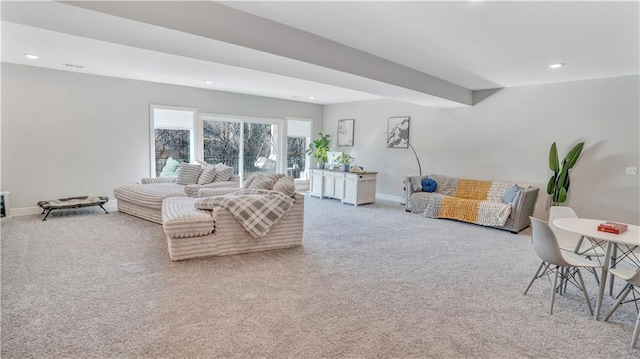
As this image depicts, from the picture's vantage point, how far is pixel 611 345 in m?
2.25

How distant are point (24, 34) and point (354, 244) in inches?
174

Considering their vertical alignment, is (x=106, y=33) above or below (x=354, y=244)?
above

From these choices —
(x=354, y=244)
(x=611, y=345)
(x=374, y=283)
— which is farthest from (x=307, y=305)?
(x=611, y=345)

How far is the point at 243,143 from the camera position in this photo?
815 cm

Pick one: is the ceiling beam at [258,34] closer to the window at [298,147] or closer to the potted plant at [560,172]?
the potted plant at [560,172]

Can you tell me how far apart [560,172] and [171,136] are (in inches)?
277

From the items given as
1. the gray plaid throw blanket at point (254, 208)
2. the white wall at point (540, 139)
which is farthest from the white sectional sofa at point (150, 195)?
the white wall at point (540, 139)

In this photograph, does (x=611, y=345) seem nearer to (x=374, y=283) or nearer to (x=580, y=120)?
(x=374, y=283)

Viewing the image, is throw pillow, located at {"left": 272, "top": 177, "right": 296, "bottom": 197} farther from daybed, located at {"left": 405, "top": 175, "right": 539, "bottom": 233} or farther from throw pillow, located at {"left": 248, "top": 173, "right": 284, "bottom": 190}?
daybed, located at {"left": 405, "top": 175, "right": 539, "bottom": 233}

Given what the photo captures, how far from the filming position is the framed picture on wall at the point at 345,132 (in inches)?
344

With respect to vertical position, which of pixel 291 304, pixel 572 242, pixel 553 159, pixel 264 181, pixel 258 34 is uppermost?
pixel 258 34

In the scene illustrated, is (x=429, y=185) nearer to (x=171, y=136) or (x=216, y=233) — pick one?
(x=216, y=233)

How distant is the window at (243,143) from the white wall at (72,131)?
0.83 m

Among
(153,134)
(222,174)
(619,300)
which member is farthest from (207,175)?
(619,300)
